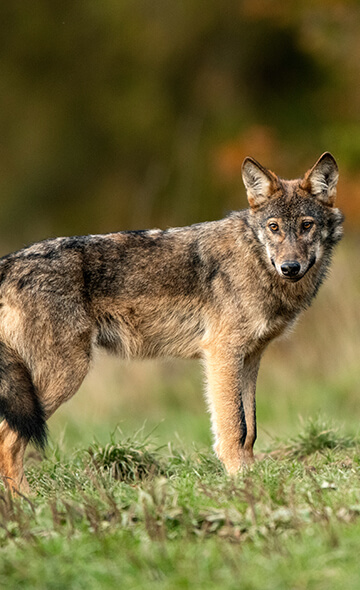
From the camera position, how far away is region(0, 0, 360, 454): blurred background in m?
11.3

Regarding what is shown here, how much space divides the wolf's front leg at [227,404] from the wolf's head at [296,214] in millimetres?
780

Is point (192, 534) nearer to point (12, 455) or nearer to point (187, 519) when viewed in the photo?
point (187, 519)

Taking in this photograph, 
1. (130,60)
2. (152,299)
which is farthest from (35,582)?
(130,60)

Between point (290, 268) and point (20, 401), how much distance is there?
6.54 feet

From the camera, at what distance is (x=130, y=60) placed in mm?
21031

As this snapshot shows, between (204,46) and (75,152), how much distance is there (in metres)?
4.04

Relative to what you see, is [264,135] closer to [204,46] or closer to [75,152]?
[204,46]

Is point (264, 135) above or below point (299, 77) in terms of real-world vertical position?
below

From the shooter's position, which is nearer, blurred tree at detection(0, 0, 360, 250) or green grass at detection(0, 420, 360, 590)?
green grass at detection(0, 420, 360, 590)

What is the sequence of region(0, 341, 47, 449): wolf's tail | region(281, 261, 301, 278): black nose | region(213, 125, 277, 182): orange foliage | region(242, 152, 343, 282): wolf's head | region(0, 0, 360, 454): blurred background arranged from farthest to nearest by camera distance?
region(213, 125, 277, 182): orange foliage → region(0, 0, 360, 454): blurred background → region(242, 152, 343, 282): wolf's head → region(281, 261, 301, 278): black nose → region(0, 341, 47, 449): wolf's tail

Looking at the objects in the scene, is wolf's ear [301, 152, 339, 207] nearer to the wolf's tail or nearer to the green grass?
the green grass

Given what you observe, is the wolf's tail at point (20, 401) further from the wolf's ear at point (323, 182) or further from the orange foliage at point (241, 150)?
the orange foliage at point (241, 150)

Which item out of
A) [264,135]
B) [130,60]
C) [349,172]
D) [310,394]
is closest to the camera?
[310,394]

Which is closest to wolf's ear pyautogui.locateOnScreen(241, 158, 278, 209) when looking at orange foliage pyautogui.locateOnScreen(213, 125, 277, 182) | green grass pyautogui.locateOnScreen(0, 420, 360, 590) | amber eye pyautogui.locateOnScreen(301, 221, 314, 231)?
amber eye pyautogui.locateOnScreen(301, 221, 314, 231)
